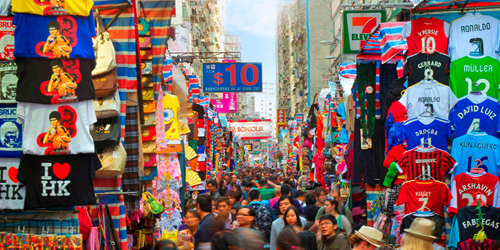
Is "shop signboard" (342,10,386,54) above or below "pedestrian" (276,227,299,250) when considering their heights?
above

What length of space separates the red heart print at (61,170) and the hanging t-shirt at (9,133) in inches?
13.7

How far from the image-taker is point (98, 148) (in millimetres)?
6492

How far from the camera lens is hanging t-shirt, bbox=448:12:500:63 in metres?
8.59

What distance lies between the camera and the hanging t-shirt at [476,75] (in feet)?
27.8

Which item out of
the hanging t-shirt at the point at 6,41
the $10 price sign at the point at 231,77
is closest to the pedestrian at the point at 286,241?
the hanging t-shirt at the point at 6,41

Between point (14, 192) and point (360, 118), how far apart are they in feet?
25.0

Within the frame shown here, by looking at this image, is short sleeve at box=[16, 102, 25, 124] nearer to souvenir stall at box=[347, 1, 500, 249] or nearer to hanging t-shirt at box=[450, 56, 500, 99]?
souvenir stall at box=[347, 1, 500, 249]

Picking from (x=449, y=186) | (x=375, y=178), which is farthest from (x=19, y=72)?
(x=375, y=178)

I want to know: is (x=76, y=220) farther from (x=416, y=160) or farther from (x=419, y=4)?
(x=419, y=4)

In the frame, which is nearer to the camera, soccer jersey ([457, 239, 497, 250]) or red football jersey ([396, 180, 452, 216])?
soccer jersey ([457, 239, 497, 250])

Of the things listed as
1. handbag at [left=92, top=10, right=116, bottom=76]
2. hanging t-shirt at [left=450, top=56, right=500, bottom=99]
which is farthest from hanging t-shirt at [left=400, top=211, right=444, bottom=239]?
handbag at [left=92, top=10, right=116, bottom=76]

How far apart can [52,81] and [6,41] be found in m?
0.61

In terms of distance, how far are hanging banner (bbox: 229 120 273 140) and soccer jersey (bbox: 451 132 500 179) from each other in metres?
46.8

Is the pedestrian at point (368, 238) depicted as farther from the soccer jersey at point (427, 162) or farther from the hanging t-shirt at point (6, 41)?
the hanging t-shirt at point (6, 41)
